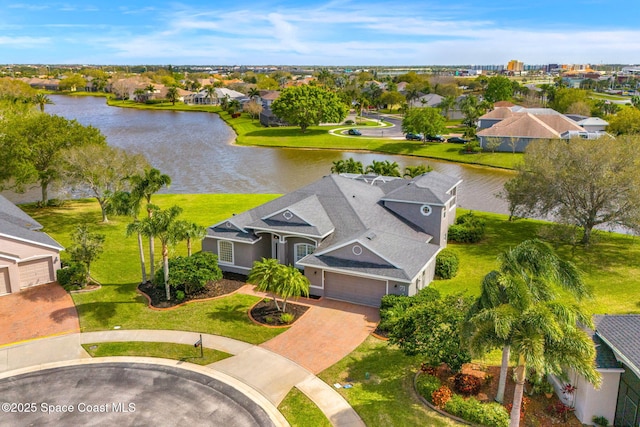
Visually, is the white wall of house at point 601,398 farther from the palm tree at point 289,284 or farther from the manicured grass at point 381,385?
the palm tree at point 289,284

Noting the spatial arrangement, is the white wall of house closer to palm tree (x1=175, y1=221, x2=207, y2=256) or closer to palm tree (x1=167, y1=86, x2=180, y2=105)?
palm tree (x1=175, y1=221, x2=207, y2=256)

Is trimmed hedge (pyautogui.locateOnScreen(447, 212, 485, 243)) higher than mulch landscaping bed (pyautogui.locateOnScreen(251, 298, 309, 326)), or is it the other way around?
trimmed hedge (pyautogui.locateOnScreen(447, 212, 485, 243))

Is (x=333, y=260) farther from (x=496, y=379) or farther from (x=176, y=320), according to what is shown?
(x=496, y=379)

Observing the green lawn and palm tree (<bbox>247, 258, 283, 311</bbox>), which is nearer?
palm tree (<bbox>247, 258, 283, 311</bbox>)

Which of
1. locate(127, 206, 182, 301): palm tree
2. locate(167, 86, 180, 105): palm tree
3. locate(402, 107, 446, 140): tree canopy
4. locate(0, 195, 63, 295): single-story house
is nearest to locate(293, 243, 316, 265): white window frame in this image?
locate(127, 206, 182, 301): palm tree

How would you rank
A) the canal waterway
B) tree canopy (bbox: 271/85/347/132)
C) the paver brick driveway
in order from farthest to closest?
tree canopy (bbox: 271/85/347/132) → the canal waterway → the paver brick driveway

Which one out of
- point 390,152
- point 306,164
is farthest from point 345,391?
point 390,152

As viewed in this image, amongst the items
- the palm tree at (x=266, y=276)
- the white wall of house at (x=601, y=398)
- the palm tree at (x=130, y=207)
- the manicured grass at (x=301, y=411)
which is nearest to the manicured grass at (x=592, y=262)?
the white wall of house at (x=601, y=398)
